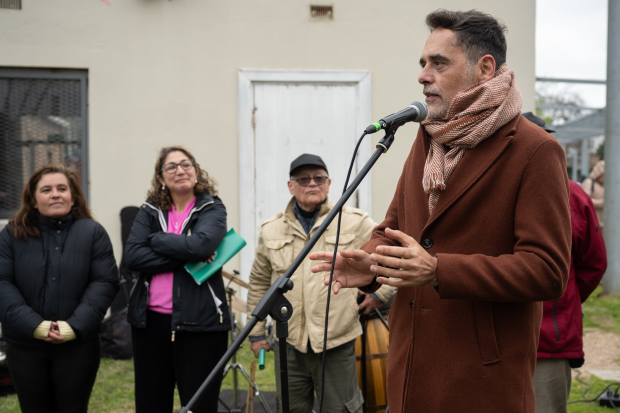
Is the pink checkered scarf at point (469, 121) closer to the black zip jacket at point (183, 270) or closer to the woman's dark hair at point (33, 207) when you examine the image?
the black zip jacket at point (183, 270)

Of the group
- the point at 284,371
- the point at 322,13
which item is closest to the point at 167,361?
the point at 284,371

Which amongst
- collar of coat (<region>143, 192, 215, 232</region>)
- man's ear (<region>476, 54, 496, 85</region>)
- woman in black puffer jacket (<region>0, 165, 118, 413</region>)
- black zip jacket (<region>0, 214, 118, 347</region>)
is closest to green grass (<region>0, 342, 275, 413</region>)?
woman in black puffer jacket (<region>0, 165, 118, 413</region>)

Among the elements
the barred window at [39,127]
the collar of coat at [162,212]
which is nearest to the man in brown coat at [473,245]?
the collar of coat at [162,212]

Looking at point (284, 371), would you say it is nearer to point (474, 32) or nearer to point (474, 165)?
point (474, 165)

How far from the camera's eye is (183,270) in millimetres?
3350

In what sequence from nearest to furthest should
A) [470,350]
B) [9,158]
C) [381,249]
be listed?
[381,249] < [470,350] < [9,158]

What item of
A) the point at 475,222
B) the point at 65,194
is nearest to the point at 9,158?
the point at 65,194

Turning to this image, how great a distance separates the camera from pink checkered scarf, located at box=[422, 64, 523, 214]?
5.49 ft

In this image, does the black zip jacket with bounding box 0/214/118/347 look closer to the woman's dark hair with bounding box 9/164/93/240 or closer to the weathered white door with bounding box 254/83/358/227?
the woman's dark hair with bounding box 9/164/93/240

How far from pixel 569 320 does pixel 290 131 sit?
13.0 feet

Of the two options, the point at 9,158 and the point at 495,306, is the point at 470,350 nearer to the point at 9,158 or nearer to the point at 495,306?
the point at 495,306

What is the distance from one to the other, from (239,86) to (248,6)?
95 cm

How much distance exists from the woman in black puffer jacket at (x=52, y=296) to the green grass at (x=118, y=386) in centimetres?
129

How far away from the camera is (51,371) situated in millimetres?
3256
